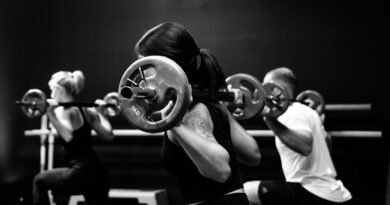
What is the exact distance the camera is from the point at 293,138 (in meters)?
2.73

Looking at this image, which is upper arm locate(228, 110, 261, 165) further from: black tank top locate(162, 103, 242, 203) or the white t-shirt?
the white t-shirt

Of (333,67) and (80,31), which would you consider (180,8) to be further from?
(333,67)

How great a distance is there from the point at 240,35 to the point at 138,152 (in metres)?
1.79

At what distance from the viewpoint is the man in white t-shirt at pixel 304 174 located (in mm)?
2871

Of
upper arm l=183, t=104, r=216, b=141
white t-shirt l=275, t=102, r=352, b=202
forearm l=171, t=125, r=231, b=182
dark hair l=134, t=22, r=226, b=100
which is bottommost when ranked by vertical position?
white t-shirt l=275, t=102, r=352, b=202

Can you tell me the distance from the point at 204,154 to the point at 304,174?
64.9 inches

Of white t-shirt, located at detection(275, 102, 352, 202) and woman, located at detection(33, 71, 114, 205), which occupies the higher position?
white t-shirt, located at detection(275, 102, 352, 202)

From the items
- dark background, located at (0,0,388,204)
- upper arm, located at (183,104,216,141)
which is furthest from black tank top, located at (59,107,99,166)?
upper arm, located at (183,104,216,141)

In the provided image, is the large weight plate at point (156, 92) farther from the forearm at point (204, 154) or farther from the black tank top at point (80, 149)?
the black tank top at point (80, 149)

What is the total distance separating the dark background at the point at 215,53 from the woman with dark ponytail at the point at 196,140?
3.05 meters

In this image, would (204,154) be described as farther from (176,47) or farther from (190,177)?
(176,47)

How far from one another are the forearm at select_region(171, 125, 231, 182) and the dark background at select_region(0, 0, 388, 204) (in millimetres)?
3237

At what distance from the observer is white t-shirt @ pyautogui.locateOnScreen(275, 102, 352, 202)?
2.92 meters

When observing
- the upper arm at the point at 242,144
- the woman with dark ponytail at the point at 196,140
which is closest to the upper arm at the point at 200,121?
the woman with dark ponytail at the point at 196,140
